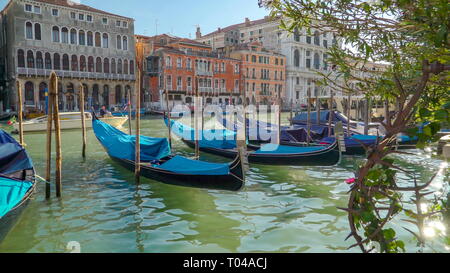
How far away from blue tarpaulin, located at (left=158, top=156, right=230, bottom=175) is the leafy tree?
10.0ft

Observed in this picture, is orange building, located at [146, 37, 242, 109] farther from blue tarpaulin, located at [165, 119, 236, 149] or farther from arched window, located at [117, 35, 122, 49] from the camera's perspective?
blue tarpaulin, located at [165, 119, 236, 149]

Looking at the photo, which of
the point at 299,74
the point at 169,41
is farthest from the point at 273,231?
the point at 299,74

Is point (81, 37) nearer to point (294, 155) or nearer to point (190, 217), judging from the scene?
point (294, 155)

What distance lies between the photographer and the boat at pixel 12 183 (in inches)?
146

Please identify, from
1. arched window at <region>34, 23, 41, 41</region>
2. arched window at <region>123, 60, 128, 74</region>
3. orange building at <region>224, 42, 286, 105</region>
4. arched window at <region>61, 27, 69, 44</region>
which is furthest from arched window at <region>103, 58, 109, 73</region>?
orange building at <region>224, 42, 286, 105</region>

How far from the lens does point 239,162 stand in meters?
4.93

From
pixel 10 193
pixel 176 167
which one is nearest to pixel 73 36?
pixel 176 167

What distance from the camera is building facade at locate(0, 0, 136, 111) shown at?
21359 millimetres

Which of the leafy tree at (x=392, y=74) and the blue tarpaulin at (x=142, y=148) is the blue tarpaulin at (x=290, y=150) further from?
the leafy tree at (x=392, y=74)

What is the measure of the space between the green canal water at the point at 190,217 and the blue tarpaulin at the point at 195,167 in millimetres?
342

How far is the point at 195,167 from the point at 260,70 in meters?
29.1

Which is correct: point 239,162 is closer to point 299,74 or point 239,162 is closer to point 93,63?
point 93,63
